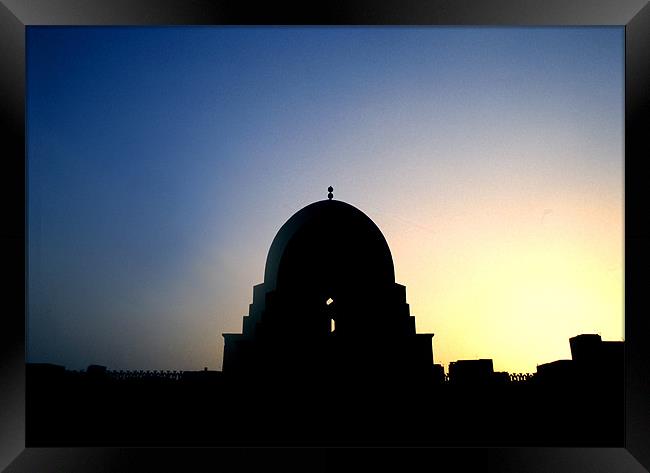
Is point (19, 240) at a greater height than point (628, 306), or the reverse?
point (19, 240)

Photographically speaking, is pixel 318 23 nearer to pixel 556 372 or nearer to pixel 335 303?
pixel 335 303

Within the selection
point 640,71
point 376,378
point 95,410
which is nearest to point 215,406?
point 95,410

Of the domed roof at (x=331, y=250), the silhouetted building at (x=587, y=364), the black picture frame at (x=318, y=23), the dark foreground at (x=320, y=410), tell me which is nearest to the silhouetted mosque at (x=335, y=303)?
the domed roof at (x=331, y=250)

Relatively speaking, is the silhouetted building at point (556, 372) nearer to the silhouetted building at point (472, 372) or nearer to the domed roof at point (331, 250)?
the silhouetted building at point (472, 372)

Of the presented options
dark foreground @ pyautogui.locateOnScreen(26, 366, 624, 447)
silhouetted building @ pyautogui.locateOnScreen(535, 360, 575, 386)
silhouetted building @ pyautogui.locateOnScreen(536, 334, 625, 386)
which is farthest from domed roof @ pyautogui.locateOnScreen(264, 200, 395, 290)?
silhouetted building @ pyautogui.locateOnScreen(536, 334, 625, 386)

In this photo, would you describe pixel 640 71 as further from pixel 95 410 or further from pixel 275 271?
pixel 95 410

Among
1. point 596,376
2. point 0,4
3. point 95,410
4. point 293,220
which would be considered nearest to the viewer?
point 0,4

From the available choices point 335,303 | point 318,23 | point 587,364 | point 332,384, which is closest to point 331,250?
point 335,303
